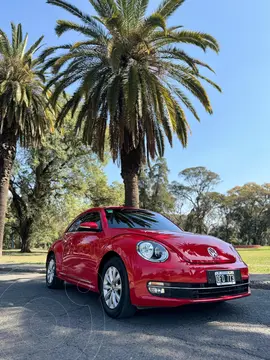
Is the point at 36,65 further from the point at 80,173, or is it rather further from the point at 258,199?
the point at 258,199

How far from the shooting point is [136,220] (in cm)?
588

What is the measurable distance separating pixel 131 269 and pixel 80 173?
86.6 feet

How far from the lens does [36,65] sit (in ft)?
59.9

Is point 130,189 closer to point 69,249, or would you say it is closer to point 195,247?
point 69,249

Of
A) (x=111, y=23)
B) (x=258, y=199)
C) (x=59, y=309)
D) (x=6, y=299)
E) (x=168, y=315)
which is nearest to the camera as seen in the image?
(x=168, y=315)

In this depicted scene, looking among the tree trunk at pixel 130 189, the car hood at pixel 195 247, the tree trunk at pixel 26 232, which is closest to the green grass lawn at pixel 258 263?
the tree trunk at pixel 130 189

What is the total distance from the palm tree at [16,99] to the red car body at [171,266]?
1325cm

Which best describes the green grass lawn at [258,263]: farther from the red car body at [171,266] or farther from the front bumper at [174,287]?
the front bumper at [174,287]

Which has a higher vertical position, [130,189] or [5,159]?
A: [5,159]

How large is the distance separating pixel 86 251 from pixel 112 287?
1144 mm

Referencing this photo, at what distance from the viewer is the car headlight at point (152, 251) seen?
4398 mm

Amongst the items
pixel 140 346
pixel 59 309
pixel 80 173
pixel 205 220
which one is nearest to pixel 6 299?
pixel 59 309

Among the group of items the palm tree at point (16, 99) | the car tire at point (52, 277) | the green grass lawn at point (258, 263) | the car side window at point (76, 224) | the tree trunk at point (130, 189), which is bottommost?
the green grass lawn at point (258, 263)

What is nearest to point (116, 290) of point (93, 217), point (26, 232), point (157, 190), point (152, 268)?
point (152, 268)
